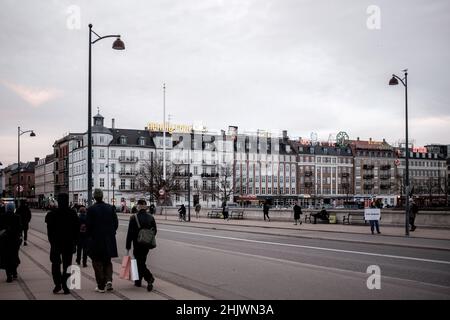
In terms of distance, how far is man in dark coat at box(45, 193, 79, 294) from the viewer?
10016 millimetres

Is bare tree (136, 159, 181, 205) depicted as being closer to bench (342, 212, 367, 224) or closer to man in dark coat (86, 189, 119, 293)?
bench (342, 212, 367, 224)

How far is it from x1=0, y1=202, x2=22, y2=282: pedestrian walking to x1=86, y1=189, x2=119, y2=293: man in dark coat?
8.92ft

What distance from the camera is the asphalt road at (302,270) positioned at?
10234 millimetres

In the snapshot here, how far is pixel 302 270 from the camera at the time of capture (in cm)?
1338

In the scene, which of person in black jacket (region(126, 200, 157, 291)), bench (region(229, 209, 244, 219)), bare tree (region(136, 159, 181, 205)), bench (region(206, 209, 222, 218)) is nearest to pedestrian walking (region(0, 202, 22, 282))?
person in black jacket (region(126, 200, 157, 291))

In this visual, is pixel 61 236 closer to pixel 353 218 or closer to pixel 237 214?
pixel 353 218

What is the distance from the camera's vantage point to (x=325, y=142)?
144m

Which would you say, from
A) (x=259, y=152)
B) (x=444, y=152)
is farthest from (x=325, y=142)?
(x=444, y=152)

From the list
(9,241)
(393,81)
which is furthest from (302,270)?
(393,81)

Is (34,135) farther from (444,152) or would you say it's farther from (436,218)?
(444,152)

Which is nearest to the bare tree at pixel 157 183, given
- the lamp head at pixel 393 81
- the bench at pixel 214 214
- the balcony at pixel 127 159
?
the balcony at pixel 127 159

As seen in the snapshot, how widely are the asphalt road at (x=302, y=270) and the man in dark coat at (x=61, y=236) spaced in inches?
98.3

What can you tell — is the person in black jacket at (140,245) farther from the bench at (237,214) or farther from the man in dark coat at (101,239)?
the bench at (237,214)

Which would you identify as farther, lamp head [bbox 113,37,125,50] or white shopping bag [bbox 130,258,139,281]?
lamp head [bbox 113,37,125,50]
